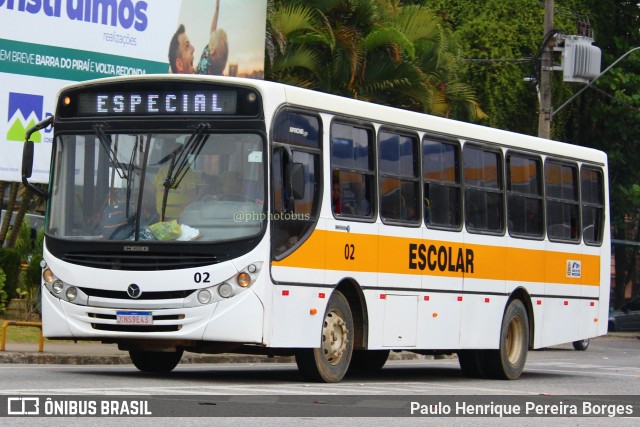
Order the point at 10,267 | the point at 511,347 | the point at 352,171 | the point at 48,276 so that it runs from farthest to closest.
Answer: the point at 10,267 < the point at 511,347 < the point at 352,171 < the point at 48,276

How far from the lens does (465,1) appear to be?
44.4 meters

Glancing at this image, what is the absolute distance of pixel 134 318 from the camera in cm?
1438

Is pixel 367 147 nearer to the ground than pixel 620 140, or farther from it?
nearer to the ground

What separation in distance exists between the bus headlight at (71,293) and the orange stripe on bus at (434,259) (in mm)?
2040

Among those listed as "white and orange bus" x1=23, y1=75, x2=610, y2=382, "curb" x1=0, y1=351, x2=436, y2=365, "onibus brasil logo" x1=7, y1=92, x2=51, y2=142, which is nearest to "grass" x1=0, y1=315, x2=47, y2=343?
"curb" x1=0, y1=351, x2=436, y2=365

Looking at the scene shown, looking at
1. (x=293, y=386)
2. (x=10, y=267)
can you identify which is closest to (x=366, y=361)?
(x=293, y=386)

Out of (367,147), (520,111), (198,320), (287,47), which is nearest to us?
(198,320)

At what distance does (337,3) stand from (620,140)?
18131 millimetres

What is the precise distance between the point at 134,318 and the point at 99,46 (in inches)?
420

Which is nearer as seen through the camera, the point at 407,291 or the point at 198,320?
the point at 198,320

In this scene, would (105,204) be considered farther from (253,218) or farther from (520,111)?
(520,111)

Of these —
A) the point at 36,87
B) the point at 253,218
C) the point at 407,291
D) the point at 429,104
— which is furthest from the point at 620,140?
the point at 253,218

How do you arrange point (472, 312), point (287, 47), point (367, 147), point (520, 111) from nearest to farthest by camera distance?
point (367, 147) < point (472, 312) < point (287, 47) < point (520, 111)

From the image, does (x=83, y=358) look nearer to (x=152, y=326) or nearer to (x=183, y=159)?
(x=152, y=326)
